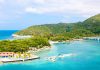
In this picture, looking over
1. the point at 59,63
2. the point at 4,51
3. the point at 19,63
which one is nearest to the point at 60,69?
the point at 59,63

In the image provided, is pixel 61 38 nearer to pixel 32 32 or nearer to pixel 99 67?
pixel 32 32

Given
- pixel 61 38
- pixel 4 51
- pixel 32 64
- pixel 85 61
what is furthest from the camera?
pixel 61 38

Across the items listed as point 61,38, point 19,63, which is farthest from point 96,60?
point 61,38

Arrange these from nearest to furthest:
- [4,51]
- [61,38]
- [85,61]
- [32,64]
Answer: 1. [32,64]
2. [85,61]
3. [4,51]
4. [61,38]

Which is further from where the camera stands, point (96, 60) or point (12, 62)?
point (96, 60)

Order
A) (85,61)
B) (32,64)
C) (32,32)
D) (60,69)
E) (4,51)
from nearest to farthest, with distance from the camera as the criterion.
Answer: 1. (60,69)
2. (32,64)
3. (85,61)
4. (4,51)
5. (32,32)

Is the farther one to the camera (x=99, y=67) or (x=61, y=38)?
(x=61, y=38)

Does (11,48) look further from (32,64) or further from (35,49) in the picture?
(32,64)

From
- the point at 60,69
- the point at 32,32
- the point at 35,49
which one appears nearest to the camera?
the point at 60,69

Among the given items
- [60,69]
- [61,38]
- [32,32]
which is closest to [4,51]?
[60,69]
